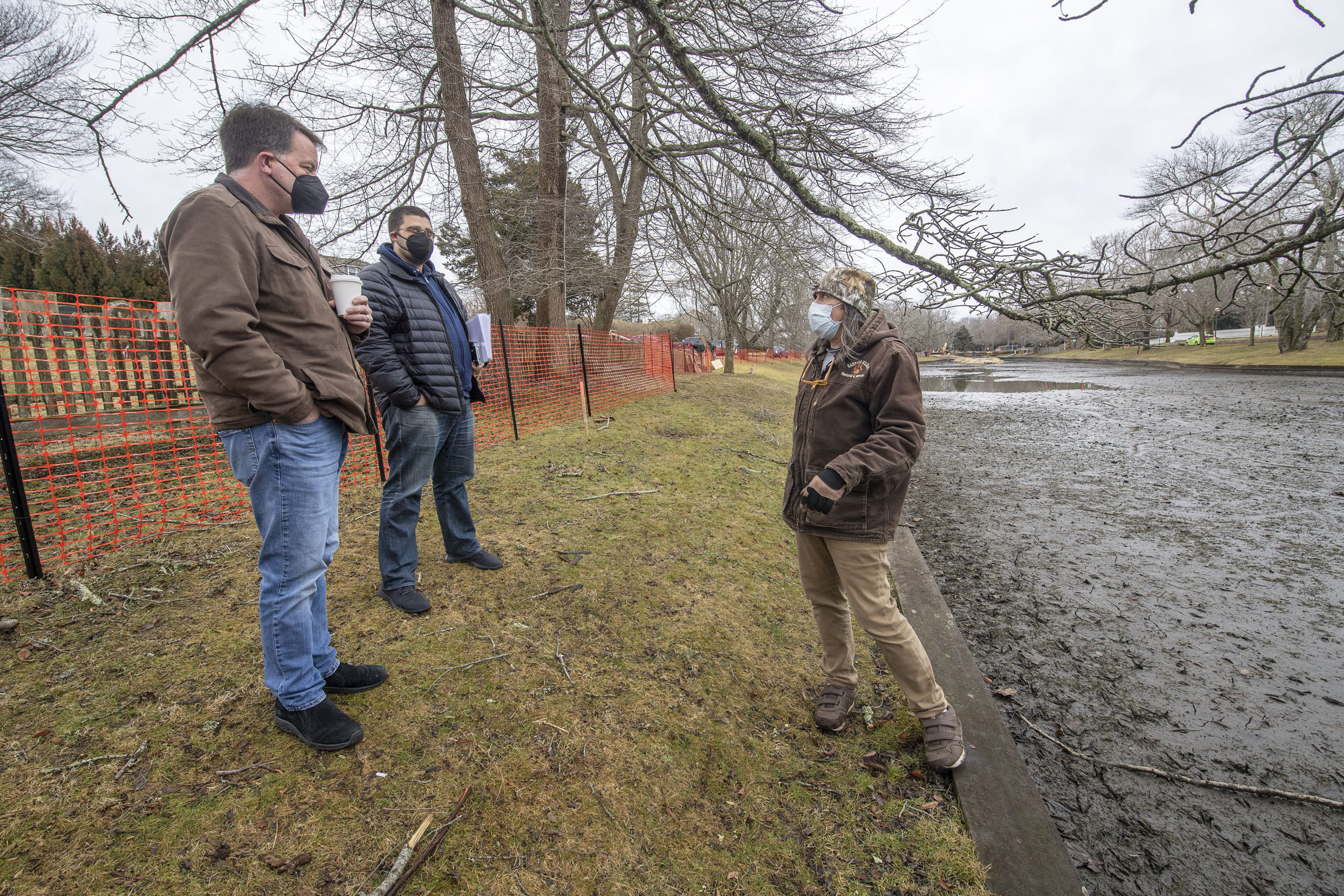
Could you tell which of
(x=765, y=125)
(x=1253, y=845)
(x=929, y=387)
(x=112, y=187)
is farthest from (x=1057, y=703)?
(x=929, y=387)

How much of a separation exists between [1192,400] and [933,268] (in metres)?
19.9

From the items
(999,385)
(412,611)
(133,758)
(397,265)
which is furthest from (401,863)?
(999,385)

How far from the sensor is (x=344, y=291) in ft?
7.31

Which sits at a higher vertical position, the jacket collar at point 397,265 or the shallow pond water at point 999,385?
the jacket collar at point 397,265

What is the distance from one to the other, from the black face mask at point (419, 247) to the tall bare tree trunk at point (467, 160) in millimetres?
4268

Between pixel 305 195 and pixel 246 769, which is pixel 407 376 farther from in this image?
pixel 246 769

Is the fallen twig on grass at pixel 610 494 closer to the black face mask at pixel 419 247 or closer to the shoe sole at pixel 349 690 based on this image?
the black face mask at pixel 419 247

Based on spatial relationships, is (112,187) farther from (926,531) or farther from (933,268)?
(926,531)

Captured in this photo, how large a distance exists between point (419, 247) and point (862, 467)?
8.53 ft

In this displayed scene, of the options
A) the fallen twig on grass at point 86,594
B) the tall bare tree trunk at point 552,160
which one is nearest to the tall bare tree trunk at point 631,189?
the tall bare tree trunk at point 552,160

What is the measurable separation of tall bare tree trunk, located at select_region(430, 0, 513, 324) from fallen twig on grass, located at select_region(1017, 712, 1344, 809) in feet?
23.0

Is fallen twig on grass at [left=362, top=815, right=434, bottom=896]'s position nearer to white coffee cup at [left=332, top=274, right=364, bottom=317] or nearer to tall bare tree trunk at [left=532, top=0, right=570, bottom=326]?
white coffee cup at [left=332, top=274, right=364, bottom=317]

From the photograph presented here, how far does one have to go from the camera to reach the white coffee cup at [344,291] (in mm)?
2215

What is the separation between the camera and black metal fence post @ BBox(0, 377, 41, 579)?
10.2ft
